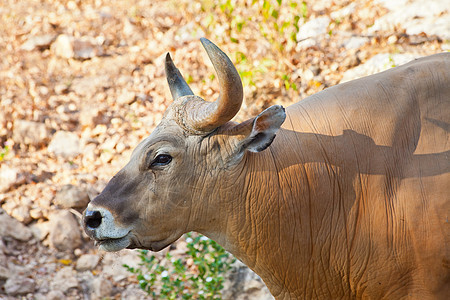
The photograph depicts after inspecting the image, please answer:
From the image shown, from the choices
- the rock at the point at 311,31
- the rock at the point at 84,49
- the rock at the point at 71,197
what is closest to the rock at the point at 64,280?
the rock at the point at 71,197

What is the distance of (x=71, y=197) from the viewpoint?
7113mm

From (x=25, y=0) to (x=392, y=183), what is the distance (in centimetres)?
986

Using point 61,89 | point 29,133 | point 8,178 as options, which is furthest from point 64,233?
point 61,89

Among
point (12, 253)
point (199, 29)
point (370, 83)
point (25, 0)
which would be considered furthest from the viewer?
point (25, 0)

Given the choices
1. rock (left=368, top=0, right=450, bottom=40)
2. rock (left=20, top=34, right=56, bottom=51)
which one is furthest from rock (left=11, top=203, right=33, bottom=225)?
rock (left=368, top=0, right=450, bottom=40)

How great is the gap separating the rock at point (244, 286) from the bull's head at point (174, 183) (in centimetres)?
220

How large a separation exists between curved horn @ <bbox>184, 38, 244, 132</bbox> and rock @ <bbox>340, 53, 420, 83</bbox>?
405 centimetres

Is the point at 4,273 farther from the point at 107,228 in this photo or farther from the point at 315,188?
the point at 315,188

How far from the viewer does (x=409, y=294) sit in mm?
3654

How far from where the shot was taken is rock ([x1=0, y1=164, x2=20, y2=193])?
7379 mm

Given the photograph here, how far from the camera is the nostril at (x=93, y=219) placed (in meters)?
3.67

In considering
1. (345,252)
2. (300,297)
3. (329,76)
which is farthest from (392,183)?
(329,76)

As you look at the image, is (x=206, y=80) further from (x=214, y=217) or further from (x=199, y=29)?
(x=214, y=217)

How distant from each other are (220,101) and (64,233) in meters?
4.07
